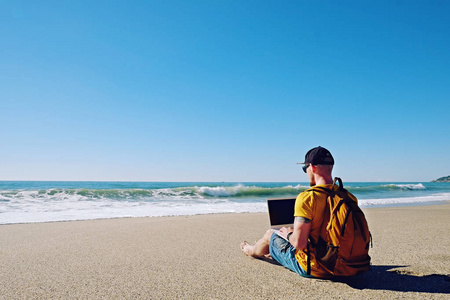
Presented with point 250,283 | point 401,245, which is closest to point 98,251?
point 250,283

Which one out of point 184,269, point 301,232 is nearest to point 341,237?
point 301,232

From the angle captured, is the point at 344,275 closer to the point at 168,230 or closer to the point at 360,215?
the point at 360,215

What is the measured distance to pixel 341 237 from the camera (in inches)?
99.7

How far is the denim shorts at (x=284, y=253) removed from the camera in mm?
2977

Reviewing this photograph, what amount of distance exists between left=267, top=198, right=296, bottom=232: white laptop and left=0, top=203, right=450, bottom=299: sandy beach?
0.51 meters

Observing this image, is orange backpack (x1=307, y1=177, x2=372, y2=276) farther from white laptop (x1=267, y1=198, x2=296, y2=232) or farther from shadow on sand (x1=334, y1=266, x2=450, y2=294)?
white laptop (x1=267, y1=198, x2=296, y2=232)

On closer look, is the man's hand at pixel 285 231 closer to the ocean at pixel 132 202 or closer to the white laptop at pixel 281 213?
the white laptop at pixel 281 213

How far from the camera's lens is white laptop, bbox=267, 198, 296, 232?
3.28 m

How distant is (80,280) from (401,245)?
174 inches

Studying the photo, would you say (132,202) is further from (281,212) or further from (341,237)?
(341,237)

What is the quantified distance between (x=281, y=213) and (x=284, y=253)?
1.38 ft

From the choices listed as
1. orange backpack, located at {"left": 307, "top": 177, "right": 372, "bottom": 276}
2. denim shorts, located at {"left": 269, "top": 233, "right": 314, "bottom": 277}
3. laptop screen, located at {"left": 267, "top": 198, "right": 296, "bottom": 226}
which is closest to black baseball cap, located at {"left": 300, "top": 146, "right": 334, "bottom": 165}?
orange backpack, located at {"left": 307, "top": 177, "right": 372, "bottom": 276}

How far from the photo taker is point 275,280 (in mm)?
3018

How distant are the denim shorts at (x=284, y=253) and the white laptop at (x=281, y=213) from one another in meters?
0.14
